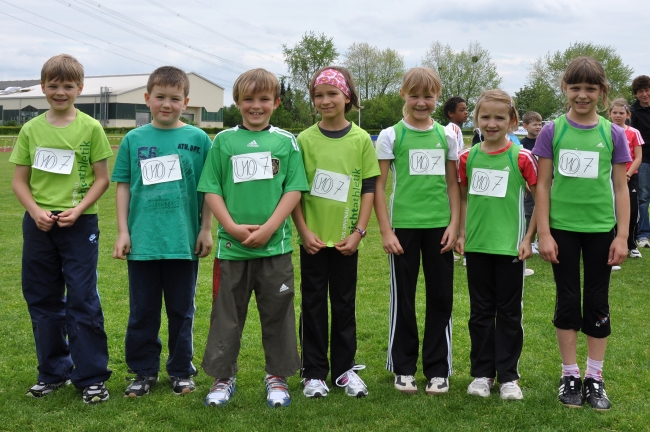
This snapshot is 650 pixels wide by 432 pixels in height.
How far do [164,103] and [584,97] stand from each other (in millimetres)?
2324

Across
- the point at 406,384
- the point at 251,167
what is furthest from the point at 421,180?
the point at 406,384

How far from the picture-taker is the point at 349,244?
148 inches

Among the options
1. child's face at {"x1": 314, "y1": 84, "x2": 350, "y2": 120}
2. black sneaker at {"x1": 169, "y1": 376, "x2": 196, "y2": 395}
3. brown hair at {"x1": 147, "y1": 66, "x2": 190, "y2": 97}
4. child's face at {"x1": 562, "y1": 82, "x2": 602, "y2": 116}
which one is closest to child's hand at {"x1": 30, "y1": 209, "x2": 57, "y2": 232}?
brown hair at {"x1": 147, "y1": 66, "x2": 190, "y2": 97}

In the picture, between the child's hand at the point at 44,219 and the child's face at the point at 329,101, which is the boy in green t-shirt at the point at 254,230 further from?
the child's hand at the point at 44,219

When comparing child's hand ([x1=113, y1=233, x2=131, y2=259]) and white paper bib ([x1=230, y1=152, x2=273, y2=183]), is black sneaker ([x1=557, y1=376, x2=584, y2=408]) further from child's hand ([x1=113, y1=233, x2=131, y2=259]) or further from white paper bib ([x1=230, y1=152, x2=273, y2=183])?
child's hand ([x1=113, y1=233, x2=131, y2=259])

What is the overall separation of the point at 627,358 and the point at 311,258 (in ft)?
7.93

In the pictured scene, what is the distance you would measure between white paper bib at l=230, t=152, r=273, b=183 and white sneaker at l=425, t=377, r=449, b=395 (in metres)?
1.55

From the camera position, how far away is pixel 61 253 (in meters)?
3.78

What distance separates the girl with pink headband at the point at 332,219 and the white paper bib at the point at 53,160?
131 centimetres

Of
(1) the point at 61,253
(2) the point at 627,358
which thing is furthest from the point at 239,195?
(2) the point at 627,358

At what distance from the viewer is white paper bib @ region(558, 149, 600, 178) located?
359 centimetres

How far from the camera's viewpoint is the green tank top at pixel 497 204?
375 cm

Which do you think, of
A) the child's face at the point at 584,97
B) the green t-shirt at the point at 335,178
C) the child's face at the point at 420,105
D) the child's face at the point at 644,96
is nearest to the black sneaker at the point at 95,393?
the green t-shirt at the point at 335,178

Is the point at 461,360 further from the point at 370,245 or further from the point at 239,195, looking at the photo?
the point at 370,245
